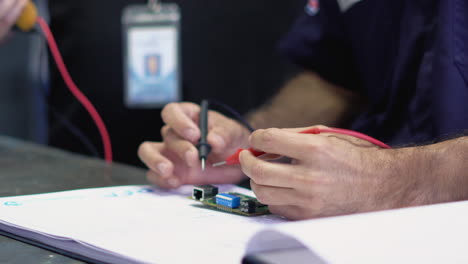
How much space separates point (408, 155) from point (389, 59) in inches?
14.8

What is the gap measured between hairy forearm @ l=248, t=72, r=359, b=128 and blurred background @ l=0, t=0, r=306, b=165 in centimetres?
53

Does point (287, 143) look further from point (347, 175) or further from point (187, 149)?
point (187, 149)

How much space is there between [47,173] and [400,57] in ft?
2.21

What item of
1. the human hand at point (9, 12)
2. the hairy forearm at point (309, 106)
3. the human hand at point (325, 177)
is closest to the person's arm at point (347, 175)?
the human hand at point (325, 177)

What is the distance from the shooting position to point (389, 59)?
0.89 metres

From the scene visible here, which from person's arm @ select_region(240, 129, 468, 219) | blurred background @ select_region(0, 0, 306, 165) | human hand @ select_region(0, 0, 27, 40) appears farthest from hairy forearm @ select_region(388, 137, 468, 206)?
blurred background @ select_region(0, 0, 306, 165)

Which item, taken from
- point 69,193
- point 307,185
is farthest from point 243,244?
point 69,193

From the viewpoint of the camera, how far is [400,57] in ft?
2.67

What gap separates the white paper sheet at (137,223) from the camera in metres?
0.45

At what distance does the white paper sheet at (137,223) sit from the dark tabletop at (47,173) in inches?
2.1

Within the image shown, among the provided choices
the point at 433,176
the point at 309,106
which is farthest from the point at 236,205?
the point at 309,106

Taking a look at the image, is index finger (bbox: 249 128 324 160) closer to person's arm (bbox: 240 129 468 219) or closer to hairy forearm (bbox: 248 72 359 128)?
person's arm (bbox: 240 129 468 219)

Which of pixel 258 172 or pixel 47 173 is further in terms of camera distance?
pixel 47 173

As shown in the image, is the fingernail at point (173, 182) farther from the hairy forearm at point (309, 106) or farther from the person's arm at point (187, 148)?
the hairy forearm at point (309, 106)
